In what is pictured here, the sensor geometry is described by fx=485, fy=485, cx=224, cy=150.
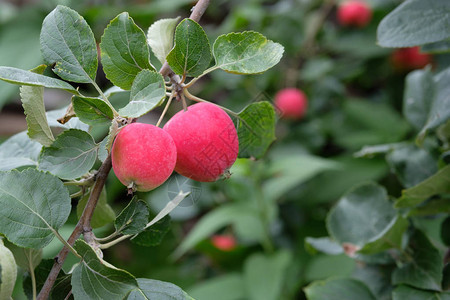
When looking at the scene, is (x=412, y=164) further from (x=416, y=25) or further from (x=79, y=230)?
(x=79, y=230)

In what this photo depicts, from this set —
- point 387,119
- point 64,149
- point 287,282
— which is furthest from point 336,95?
point 64,149

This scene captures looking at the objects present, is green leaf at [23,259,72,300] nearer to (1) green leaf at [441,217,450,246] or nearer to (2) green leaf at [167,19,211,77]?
(2) green leaf at [167,19,211,77]

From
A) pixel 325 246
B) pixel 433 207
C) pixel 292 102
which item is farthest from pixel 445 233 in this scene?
pixel 292 102

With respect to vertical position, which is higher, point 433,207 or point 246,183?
point 433,207

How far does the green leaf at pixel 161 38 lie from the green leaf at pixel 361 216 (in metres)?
0.34

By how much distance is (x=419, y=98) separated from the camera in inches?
26.3

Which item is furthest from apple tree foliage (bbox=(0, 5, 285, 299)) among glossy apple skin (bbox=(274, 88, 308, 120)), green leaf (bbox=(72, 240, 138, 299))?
glossy apple skin (bbox=(274, 88, 308, 120))

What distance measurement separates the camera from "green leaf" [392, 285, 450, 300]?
53cm

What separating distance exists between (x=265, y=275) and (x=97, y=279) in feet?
2.38

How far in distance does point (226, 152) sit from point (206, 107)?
0.04m

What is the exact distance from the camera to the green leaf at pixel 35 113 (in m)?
0.39

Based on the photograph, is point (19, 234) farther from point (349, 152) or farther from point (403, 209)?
point (349, 152)

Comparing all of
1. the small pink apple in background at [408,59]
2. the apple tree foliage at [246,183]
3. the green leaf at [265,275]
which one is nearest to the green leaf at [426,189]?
the apple tree foliage at [246,183]

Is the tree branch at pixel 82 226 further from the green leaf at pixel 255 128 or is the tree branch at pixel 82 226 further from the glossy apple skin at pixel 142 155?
the green leaf at pixel 255 128
